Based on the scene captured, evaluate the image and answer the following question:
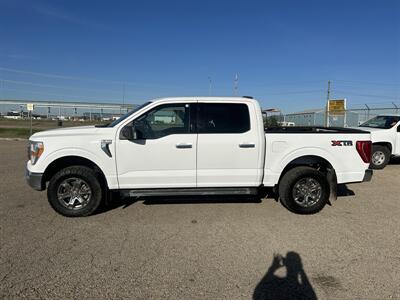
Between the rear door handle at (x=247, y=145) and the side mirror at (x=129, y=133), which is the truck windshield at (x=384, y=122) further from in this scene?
the side mirror at (x=129, y=133)

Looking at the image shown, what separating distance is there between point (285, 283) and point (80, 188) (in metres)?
3.58

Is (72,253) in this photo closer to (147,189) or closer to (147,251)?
(147,251)

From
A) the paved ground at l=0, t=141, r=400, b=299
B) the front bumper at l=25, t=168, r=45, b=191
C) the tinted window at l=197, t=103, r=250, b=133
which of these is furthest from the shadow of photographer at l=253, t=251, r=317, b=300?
the front bumper at l=25, t=168, r=45, b=191

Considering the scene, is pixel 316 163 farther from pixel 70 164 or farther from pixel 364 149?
pixel 70 164

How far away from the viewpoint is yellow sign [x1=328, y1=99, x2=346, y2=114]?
1001 inches

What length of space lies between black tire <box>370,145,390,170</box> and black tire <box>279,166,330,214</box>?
19.6ft

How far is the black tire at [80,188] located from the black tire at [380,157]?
883cm

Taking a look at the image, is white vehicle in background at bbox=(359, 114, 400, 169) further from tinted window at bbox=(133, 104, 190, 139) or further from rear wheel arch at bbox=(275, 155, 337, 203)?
tinted window at bbox=(133, 104, 190, 139)

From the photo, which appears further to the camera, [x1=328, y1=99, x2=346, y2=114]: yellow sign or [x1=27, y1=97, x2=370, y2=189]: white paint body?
[x1=328, y1=99, x2=346, y2=114]: yellow sign

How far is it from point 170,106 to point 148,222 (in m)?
1.92

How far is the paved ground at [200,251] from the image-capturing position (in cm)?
341

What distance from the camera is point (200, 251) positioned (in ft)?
14.1

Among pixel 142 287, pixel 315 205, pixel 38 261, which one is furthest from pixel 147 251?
pixel 315 205

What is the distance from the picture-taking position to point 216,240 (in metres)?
4.66
